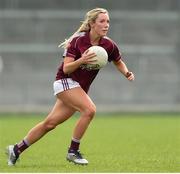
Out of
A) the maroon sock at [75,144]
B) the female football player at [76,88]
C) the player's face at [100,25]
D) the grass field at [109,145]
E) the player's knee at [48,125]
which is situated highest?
the player's face at [100,25]

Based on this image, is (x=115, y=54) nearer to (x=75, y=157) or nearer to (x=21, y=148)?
(x=75, y=157)

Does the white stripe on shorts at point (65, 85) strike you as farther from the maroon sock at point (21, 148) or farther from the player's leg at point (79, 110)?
the maroon sock at point (21, 148)

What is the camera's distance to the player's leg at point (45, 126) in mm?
9961

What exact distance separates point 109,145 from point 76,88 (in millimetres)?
4084

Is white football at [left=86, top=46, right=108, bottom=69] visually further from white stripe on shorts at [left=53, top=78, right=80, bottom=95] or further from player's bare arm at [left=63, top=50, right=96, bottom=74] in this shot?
white stripe on shorts at [left=53, top=78, right=80, bottom=95]

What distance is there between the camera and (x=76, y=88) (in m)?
10.0

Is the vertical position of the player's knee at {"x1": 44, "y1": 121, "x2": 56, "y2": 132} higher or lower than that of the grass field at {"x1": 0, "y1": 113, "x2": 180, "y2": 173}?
higher

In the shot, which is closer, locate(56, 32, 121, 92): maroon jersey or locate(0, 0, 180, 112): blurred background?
locate(56, 32, 121, 92): maroon jersey

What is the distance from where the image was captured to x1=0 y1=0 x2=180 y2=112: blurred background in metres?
25.1

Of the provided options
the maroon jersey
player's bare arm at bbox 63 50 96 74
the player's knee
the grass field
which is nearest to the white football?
player's bare arm at bbox 63 50 96 74

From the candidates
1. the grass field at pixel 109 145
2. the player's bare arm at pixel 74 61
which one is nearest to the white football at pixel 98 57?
the player's bare arm at pixel 74 61

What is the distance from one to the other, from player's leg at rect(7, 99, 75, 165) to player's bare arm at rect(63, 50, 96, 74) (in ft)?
1.63

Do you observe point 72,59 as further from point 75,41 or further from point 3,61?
point 3,61

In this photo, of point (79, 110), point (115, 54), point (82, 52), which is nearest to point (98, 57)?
point (82, 52)
